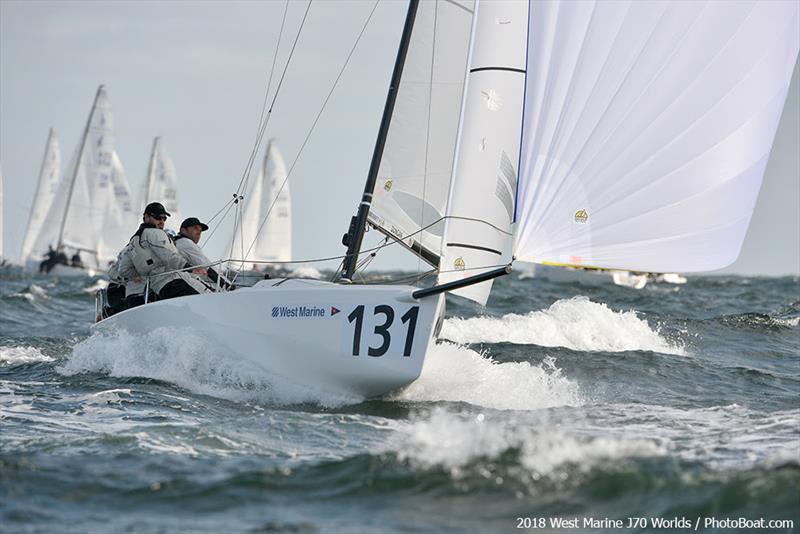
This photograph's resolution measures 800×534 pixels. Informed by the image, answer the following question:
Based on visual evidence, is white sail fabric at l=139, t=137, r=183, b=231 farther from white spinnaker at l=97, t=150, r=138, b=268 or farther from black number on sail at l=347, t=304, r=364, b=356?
black number on sail at l=347, t=304, r=364, b=356

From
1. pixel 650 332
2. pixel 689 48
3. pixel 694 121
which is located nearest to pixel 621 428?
→ pixel 694 121

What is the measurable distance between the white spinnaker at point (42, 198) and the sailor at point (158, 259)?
42.7m

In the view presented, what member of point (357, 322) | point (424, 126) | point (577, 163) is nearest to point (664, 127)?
point (577, 163)

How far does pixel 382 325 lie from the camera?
8008 millimetres

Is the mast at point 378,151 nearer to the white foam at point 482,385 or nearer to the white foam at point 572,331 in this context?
the white foam at point 482,385

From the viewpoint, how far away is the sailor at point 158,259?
32.0ft

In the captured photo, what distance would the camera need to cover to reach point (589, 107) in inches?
299

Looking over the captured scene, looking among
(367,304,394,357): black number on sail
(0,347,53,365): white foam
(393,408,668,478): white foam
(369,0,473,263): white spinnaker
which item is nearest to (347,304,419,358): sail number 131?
(367,304,394,357): black number on sail

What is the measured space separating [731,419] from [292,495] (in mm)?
3750

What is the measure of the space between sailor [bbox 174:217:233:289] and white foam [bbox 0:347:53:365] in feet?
7.28

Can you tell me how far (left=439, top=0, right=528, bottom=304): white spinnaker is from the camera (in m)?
8.30

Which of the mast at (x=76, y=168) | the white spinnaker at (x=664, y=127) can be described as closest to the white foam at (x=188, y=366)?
the white spinnaker at (x=664, y=127)

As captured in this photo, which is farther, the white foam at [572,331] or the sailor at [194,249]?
the white foam at [572,331]

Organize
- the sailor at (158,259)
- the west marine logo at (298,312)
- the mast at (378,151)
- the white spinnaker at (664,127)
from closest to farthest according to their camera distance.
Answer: the white spinnaker at (664,127)
the west marine logo at (298,312)
the mast at (378,151)
the sailor at (158,259)
